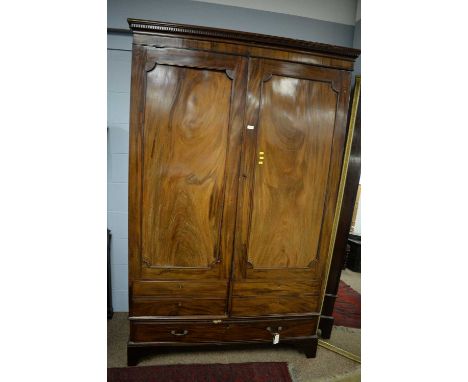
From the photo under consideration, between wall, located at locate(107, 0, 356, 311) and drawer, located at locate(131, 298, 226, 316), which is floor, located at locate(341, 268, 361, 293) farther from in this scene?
wall, located at locate(107, 0, 356, 311)

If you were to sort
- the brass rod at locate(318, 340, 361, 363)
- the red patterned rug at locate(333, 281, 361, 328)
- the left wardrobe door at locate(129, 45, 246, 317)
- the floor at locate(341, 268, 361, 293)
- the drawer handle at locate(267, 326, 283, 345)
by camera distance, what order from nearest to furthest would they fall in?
the left wardrobe door at locate(129, 45, 246, 317) < the drawer handle at locate(267, 326, 283, 345) < the brass rod at locate(318, 340, 361, 363) < the floor at locate(341, 268, 361, 293) < the red patterned rug at locate(333, 281, 361, 328)

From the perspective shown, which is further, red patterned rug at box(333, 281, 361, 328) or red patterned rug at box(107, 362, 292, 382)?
red patterned rug at box(333, 281, 361, 328)

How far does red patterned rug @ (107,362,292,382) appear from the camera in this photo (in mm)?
1378

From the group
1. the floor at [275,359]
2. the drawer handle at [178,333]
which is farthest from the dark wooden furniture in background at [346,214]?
the drawer handle at [178,333]

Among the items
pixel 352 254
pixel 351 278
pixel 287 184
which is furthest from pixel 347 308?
pixel 287 184

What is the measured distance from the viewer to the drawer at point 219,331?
1.39m

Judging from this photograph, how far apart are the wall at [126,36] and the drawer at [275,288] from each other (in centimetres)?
105

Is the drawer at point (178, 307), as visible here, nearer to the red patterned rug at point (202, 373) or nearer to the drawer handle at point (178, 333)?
the drawer handle at point (178, 333)

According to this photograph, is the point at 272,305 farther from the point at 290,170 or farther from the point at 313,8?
the point at 313,8

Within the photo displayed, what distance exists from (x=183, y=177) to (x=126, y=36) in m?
1.23

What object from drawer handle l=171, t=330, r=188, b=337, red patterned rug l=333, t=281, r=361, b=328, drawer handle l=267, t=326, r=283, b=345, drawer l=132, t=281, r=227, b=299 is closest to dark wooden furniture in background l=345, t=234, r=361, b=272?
red patterned rug l=333, t=281, r=361, b=328
